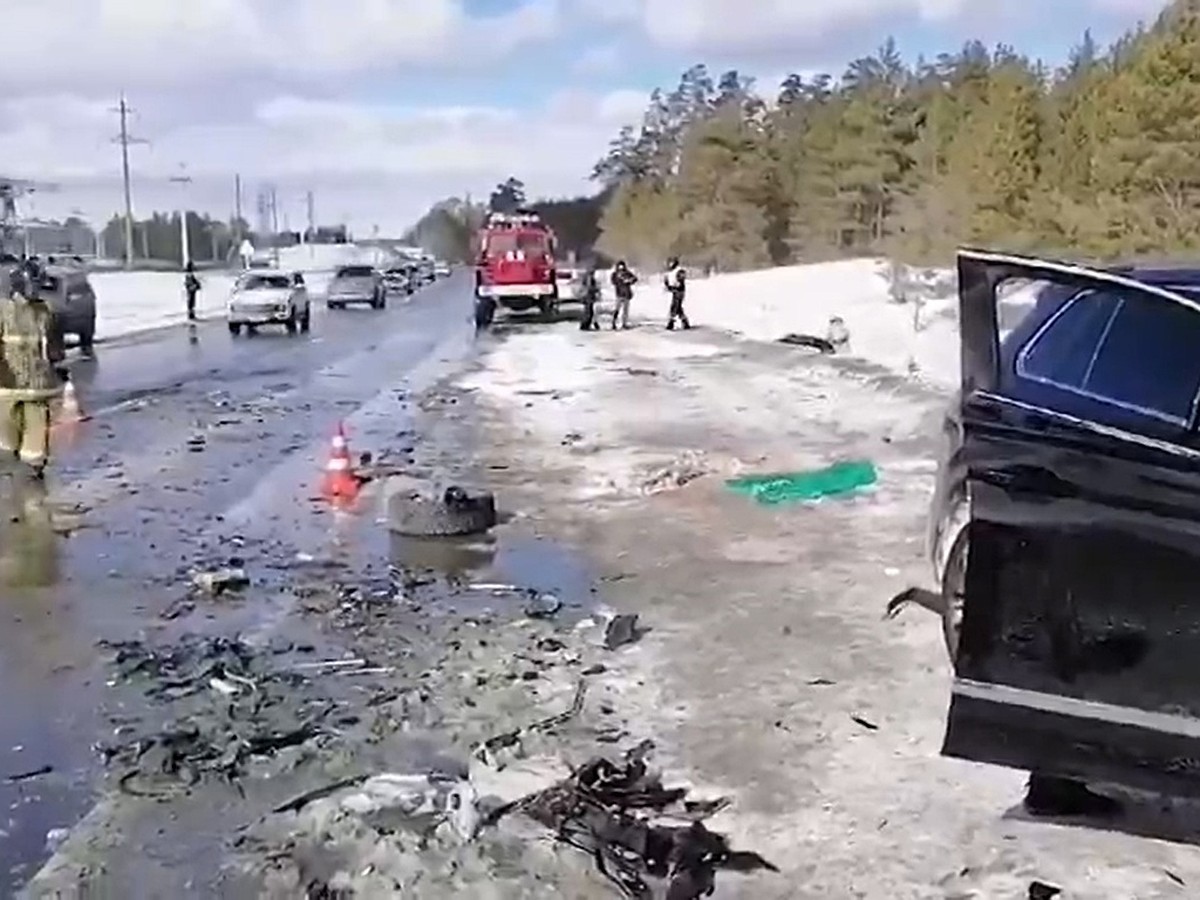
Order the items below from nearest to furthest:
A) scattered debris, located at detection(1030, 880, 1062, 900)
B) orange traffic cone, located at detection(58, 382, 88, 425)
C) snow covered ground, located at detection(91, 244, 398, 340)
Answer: scattered debris, located at detection(1030, 880, 1062, 900)
orange traffic cone, located at detection(58, 382, 88, 425)
snow covered ground, located at detection(91, 244, 398, 340)

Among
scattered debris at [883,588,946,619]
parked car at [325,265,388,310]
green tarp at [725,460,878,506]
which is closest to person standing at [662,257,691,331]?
parked car at [325,265,388,310]

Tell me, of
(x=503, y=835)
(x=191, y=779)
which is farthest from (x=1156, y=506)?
(x=191, y=779)

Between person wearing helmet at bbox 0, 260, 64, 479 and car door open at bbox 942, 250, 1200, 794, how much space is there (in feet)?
32.9

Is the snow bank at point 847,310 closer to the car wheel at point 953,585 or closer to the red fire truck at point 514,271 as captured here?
the car wheel at point 953,585

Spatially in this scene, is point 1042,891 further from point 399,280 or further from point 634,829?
point 399,280

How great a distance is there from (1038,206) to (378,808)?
49.1m

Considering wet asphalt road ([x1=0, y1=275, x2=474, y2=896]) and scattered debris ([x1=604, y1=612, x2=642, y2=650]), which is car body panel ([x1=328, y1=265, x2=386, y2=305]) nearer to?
wet asphalt road ([x1=0, y1=275, x2=474, y2=896])

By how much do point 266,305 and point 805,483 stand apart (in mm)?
27474

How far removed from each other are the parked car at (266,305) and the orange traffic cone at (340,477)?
25861mm

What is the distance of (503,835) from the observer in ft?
15.5

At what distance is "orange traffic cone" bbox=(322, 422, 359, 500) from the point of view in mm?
11789

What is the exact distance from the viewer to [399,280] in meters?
75.5

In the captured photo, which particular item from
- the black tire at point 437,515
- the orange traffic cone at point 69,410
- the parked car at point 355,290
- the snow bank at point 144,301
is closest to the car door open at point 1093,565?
the black tire at point 437,515

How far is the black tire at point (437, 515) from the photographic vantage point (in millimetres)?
10086
